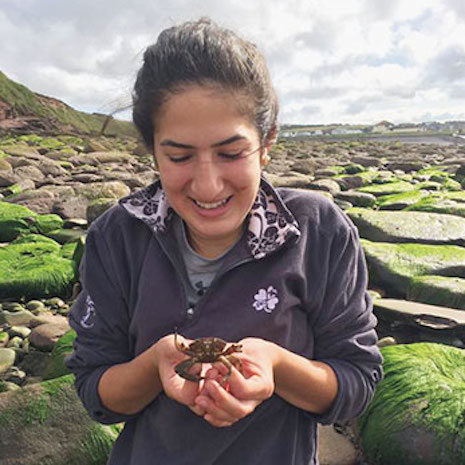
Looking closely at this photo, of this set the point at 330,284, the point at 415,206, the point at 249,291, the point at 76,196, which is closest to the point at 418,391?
the point at 330,284

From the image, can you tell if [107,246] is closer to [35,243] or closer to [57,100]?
[35,243]

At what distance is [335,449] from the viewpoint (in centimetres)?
280

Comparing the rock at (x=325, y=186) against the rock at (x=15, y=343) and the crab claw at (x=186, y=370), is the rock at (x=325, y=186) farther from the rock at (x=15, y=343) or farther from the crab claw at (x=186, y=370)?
the crab claw at (x=186, y=370)

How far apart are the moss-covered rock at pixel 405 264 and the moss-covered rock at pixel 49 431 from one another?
325cm

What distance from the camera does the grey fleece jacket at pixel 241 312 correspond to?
1.87 metres

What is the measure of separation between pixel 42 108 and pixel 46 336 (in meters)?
55.0

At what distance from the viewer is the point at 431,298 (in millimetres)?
4645

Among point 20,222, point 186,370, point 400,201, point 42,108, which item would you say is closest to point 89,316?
point 186,370

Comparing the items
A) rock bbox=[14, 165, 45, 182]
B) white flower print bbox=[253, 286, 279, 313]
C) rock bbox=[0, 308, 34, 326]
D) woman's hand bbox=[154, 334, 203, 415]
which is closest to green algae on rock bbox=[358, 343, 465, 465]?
white flower print bbox=[253, 286, 279, 313]

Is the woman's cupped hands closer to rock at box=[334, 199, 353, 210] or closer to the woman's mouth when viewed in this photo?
the woman's mouth

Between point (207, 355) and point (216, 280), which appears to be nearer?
point (207, 355)

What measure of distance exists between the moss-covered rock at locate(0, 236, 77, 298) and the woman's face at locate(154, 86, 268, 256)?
3.72 metres

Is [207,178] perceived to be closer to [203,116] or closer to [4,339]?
[203,116]

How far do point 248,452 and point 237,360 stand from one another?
0.52 m
